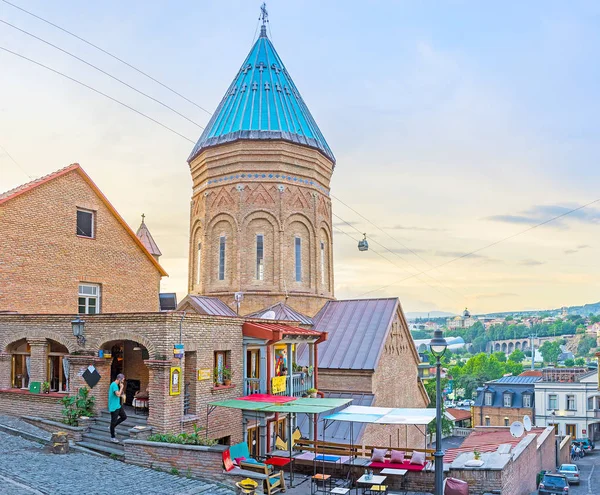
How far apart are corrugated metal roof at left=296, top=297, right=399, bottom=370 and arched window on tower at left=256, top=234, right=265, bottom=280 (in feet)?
11.1

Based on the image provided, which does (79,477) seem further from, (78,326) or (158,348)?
(78,326)

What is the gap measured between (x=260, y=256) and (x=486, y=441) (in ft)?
43.2

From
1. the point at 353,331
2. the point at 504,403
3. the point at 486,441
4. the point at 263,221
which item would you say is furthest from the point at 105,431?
the point at 504,403

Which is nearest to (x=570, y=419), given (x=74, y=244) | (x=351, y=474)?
(x=351, y=474)

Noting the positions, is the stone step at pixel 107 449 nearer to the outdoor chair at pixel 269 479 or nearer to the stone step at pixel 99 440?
the stone step at pixel 99 440

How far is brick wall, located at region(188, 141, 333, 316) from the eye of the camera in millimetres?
29625

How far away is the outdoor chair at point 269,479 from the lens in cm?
1440

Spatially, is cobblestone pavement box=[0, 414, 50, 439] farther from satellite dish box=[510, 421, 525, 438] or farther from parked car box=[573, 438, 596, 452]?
parked car box=[573, 438, 596, 452]

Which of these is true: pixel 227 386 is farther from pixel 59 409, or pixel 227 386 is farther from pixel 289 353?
pixel 59 409

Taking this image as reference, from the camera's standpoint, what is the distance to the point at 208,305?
2825cm

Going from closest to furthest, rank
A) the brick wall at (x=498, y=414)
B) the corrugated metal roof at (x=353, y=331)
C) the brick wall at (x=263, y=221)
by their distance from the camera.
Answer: the corrugated metal roof at (x=353, y=331) < the brick wall at (x=263, y=221) < the brick wall at (x=498, y=414)

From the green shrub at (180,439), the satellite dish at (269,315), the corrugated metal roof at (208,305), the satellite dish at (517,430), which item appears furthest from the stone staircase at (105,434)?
the satellite dish at (517,430)

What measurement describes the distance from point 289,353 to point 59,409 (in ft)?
23.3

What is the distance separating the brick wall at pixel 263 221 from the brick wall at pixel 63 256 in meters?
4.49
